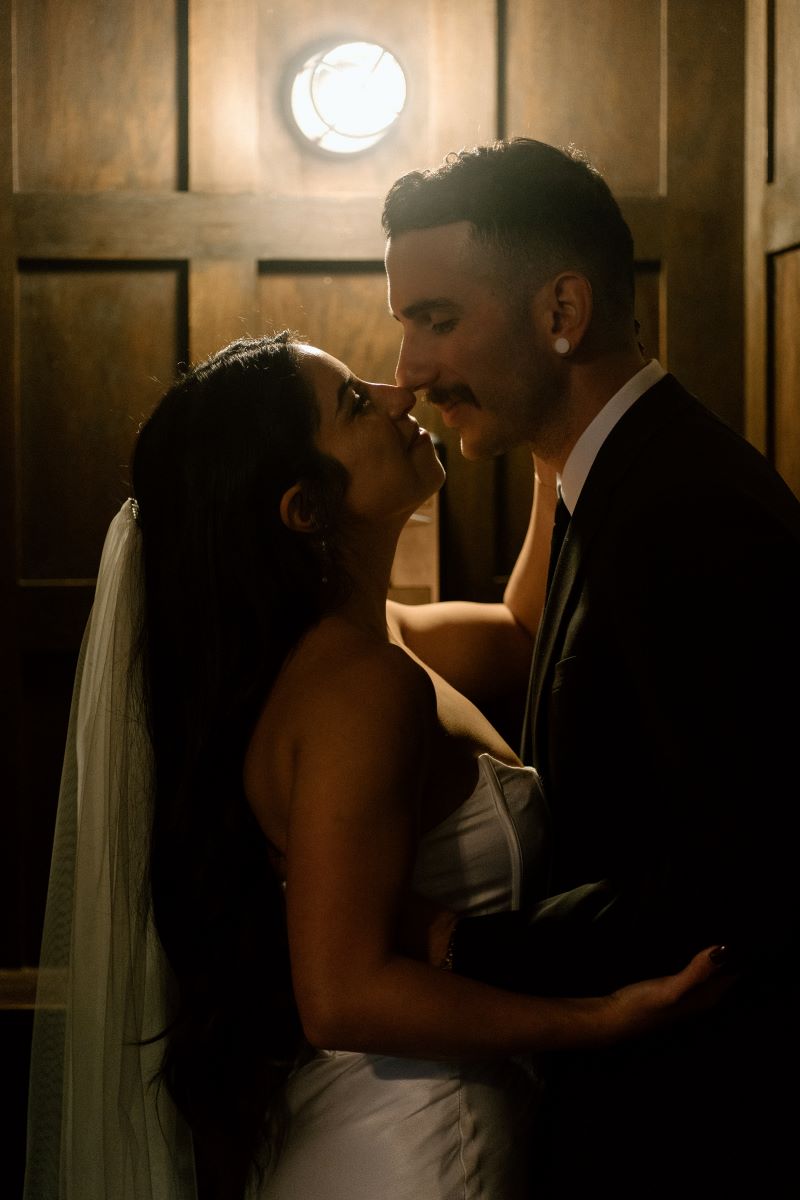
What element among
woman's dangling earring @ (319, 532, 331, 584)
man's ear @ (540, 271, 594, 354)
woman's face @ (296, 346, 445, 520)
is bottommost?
woman's dangling earring @ (319, 532, 331, 584)

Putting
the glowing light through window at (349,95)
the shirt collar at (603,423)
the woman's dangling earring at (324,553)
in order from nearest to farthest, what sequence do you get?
the woman's dangling earring at (324,553), the shirt collar at (603,423), the glowing light through window at (349,95)

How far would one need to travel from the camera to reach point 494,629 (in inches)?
95.0

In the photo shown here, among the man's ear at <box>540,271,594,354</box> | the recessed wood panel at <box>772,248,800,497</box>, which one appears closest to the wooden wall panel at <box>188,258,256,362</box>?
the man's ear at <box>540,271,594,354</box>

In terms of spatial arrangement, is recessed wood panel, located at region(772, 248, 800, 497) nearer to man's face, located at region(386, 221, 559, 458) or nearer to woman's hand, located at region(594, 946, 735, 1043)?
man's face, located at region(386, 221, 559, 458)

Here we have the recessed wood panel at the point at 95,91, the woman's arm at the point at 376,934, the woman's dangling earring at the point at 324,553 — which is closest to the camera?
the woman's arm at the point at 376,934

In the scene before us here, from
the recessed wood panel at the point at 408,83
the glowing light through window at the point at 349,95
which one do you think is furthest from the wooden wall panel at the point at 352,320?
the glowing light through window at the point at 349,95

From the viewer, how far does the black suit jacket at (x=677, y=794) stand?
1448 millimetres

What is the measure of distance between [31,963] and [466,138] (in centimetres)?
224

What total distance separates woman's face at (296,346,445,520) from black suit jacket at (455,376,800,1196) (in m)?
0.27

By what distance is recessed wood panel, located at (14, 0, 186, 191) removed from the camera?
8.87 feet

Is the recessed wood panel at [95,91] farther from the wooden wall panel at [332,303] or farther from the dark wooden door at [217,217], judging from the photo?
the wooden wall panel at [332,303]

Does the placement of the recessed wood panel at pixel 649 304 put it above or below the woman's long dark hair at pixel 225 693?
above

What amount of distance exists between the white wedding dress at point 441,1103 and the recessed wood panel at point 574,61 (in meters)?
1.74

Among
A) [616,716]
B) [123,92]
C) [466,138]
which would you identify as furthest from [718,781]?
[123,92]
